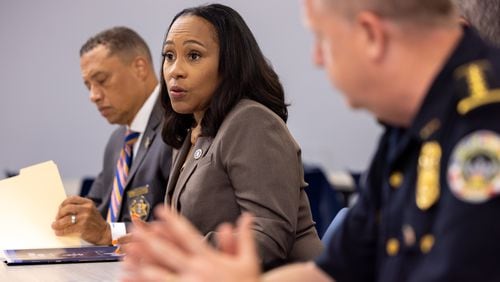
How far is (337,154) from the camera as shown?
6.71 m

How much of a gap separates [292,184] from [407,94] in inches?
48.3

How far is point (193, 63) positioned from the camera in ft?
8.68

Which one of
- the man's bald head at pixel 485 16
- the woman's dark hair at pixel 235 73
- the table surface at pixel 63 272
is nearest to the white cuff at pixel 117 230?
the table surface at pixel 63 272

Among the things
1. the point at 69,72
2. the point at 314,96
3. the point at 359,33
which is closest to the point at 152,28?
the point at 69,72

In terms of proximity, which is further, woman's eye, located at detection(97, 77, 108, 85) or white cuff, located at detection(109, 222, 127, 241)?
woman's eye, located at detection(97, 77, 108, 85)

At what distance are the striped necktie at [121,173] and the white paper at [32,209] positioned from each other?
1.82ft

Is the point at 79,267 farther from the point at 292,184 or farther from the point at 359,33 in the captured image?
the point at 359,33

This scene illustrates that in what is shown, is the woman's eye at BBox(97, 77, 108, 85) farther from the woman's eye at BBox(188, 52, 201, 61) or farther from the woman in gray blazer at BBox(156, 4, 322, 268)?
the woman's eye at BBox(188, 52, 201, 61)

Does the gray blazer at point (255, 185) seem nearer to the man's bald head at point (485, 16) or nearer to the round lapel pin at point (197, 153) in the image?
the round lapel pin at point (197, 153)

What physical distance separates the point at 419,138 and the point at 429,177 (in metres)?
0.06

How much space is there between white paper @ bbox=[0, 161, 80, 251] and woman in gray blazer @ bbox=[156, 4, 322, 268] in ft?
1.31

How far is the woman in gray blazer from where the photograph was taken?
2363mm

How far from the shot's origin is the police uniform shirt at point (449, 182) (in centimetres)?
106

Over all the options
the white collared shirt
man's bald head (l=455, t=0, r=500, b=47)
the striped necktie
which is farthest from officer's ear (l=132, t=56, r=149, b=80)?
man's bald head (l=455, t=0, r=500, b=47)
